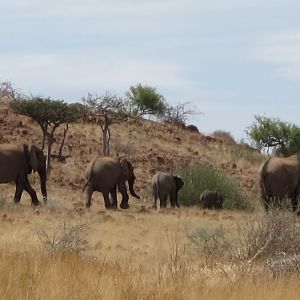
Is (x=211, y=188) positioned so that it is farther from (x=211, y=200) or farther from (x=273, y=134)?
(x=273, y=134)

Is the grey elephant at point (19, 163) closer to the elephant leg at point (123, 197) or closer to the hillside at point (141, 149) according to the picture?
the elephant leg at point (123, 197)

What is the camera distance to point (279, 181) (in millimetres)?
24859

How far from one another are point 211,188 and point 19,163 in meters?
8.86

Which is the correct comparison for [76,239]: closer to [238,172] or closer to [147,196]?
[147,196]

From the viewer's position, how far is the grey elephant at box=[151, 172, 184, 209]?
29875mm

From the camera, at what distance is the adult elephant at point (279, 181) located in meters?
24.8

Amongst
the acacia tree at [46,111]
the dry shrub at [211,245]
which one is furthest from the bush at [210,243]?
the acacia tree at [46,111]

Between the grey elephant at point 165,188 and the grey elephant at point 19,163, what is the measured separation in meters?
4.58

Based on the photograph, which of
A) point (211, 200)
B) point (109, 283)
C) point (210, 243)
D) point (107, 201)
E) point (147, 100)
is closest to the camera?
point (109, 283)

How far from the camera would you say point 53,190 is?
111 feet

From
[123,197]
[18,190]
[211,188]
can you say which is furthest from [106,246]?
[211,188]

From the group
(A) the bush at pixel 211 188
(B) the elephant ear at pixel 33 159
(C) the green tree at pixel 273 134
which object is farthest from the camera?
(C) the green tree at pixel 273 134

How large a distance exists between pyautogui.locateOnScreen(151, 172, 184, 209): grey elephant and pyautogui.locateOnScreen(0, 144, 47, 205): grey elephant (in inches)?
180

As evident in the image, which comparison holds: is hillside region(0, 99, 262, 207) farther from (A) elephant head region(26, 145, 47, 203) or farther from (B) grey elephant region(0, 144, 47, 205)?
(B) grey elephant region(0, 144, 47, 205)
